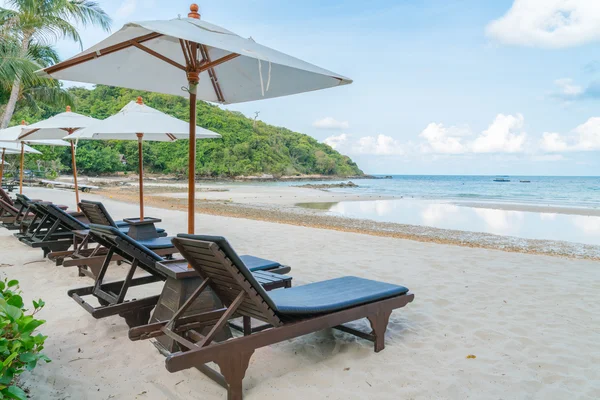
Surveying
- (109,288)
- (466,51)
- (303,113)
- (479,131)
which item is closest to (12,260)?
(109,288)

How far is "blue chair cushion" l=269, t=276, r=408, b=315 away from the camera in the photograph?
2.48m

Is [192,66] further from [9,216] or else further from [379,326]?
[9,216]

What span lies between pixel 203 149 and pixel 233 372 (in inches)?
2491

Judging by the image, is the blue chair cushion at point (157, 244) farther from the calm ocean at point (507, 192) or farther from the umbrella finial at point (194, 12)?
the calm ocean at point (507, 192)

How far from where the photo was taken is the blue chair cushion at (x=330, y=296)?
2.48 m

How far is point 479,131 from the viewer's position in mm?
63594

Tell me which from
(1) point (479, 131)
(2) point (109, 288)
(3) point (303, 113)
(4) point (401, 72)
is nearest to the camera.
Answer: (2) point (109, 288)

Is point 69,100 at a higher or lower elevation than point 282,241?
higher

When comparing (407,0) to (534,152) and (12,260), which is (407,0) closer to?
(12,260)

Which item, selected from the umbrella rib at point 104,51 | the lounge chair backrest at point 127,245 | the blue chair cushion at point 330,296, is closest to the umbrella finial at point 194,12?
the umbrella rib at point 104,51

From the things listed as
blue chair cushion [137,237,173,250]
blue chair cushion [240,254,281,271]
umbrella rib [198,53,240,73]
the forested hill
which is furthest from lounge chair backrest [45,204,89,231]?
the forested hill

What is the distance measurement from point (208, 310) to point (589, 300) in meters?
3.71

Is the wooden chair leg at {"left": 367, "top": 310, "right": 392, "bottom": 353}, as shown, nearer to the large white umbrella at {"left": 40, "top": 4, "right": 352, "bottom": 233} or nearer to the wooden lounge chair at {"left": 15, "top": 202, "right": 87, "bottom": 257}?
the large white umbrella at {"left": 40, "top": 4, "right": 352, "bottom": 233}

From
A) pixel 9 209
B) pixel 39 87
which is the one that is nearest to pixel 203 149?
pixel 39 87
